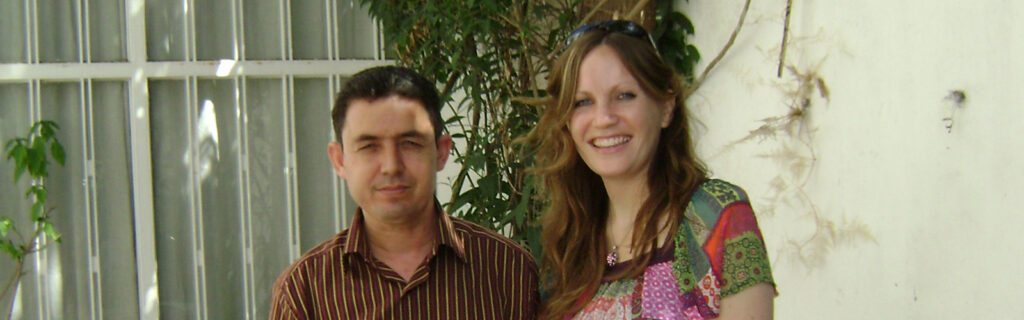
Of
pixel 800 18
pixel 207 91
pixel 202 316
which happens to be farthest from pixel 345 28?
pixel 800 18

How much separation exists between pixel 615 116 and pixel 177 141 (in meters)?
3.57

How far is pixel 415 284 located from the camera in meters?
1.92

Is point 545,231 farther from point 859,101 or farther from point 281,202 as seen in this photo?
point 281,202

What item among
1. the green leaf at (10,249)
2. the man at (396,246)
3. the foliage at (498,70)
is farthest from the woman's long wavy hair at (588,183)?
the green leaf at (10,249)

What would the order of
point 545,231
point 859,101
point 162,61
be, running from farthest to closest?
point 162,61 < point 859,101 < point 545,231

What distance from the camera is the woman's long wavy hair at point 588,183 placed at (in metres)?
1.71

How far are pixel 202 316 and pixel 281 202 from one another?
659mm

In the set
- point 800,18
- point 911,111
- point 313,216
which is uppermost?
point 800,18

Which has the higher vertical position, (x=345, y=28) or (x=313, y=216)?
(x=345, y=28)

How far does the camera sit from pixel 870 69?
2.11 meters

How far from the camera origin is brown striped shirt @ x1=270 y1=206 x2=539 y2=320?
6.17 ft

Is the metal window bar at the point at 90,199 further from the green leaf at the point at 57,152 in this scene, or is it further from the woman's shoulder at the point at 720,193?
the woman's shoulder at the point at 720,193

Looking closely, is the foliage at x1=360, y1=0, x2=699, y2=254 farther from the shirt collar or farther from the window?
the shirt collar

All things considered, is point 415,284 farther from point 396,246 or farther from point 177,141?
point 177,141
